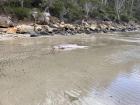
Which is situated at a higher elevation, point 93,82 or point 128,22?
point 93,82

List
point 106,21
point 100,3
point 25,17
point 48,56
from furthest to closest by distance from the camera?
point 100,3 < point 106,21 < point 25,17 < point 48,56

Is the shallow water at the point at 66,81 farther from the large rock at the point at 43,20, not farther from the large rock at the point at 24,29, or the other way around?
the large rock at the point at 43,20

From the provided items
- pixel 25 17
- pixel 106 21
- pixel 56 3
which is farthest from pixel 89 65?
pixel 106 21

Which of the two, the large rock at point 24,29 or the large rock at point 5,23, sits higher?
the large rock at point 5,23

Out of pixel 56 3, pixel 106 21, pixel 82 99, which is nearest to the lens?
pixel 82 99

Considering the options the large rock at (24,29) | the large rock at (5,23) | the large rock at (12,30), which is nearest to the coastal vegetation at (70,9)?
the large rock at (5,23)

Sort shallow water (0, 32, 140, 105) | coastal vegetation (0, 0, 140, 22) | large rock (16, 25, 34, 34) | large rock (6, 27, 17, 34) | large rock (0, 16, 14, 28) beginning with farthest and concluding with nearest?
coastal vegetation (0, 0, 140, 22) < large rock (0, 16, 14, 28) < large rock (16, 25, 34, 34) < large rock (6, 27, 17, 34) < shallow water (0, 32, 140, 105)

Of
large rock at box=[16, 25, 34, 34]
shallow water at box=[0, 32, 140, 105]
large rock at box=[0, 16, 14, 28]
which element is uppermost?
shallow water at box=[0, 32, 140, 105]

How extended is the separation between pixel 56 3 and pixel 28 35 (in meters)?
16.7

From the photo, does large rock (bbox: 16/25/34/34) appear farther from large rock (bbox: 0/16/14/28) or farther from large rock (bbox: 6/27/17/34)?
large rock (bbox: 0/16/14/28)

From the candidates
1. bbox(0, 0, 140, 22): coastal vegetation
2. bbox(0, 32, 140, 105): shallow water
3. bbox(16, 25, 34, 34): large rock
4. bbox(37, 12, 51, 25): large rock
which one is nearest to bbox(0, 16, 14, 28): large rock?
bbox(16, 25, 34, 34): large rock

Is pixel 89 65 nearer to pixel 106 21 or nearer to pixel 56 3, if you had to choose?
pixel 56 3

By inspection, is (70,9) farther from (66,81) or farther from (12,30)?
(66,81)

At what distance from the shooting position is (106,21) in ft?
184
